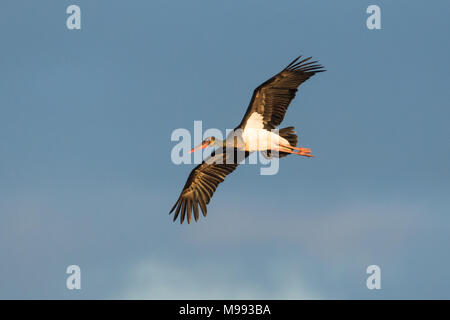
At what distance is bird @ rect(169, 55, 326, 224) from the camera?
20953 mm

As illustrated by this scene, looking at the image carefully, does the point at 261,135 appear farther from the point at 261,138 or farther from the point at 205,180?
the point at 205,180

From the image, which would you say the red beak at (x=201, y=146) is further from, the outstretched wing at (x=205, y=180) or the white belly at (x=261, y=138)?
the white belly at (x=261, y=138)

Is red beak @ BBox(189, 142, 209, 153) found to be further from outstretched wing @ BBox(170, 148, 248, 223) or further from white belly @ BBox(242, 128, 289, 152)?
white belly @ BBox(242, 128, 289, 152)

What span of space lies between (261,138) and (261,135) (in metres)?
0.08

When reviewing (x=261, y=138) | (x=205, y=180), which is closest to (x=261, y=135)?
(x=261, y=138)

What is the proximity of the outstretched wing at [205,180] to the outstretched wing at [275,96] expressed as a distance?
5.24ft

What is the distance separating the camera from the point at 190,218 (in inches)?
875

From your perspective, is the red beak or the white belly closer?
the white belly

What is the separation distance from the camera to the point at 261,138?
21234mm

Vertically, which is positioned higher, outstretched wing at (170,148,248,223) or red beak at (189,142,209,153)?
red beak at (189,142,209,153)

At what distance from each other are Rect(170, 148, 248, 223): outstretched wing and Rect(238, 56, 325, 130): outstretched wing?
160cm
